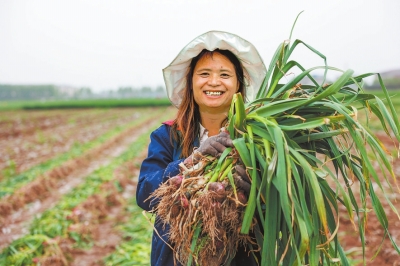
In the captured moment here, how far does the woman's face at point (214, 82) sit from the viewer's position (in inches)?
70.1

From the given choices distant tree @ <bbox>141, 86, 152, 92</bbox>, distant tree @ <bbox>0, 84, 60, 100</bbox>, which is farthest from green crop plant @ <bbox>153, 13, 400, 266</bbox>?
distant tree @ <bbox>141, 86, 152, 92</bbox>

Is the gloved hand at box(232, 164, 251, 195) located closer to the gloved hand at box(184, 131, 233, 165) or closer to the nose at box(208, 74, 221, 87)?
the gloved hand at box(184, 131, 233, 165)

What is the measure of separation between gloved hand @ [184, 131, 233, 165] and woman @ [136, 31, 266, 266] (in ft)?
0.55

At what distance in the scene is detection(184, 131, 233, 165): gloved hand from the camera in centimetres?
147

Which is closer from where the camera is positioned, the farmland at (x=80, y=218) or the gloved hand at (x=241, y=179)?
the gloved hand at (x=241, y=179)

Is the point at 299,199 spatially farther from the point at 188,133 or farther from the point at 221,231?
the point at 188,133

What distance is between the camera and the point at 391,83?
45344 mm

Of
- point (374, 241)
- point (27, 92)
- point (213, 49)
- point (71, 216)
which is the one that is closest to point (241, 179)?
point (213, 49)

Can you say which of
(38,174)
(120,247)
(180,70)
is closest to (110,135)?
(38,174)

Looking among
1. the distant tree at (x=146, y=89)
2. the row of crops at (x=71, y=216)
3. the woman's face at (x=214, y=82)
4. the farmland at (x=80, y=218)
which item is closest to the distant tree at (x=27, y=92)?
the distant tree at (x=146, y=89)

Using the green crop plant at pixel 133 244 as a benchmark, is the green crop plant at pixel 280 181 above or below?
above

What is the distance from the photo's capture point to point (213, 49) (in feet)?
5.89

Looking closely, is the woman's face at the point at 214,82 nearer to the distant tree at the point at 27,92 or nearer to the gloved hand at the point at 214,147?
the gloved hand at the point at 214,147

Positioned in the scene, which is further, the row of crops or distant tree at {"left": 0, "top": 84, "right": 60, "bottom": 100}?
distant tree at {"left": 0, "top": 84, "right": 60, "bottom": 100}
